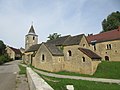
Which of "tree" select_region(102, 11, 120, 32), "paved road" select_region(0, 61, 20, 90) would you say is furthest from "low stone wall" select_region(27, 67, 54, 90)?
"tree" select_region(102, 11, 120, 32)

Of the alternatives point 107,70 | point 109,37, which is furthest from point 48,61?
point 109,37

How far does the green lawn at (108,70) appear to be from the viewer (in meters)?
27.2

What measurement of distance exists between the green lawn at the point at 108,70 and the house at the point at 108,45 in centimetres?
780

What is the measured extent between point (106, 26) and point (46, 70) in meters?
32.3

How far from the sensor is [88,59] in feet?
101

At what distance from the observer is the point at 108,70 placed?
29.6m

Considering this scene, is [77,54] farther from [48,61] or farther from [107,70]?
[107,70]

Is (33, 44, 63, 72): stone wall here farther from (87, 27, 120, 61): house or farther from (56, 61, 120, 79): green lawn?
(87, 27, 120, 61): house

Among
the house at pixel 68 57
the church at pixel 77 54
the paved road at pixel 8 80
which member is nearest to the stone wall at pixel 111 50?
the church at pixel 77 54

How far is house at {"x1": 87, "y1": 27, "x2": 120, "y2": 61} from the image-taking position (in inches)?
1516

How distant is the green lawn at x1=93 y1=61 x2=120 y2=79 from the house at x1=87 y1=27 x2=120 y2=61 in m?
7.80

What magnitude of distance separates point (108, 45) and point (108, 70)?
1217 centimetres

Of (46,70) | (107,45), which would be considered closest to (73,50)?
(46,70)

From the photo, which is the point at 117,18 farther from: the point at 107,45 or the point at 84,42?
the point at 84,42
